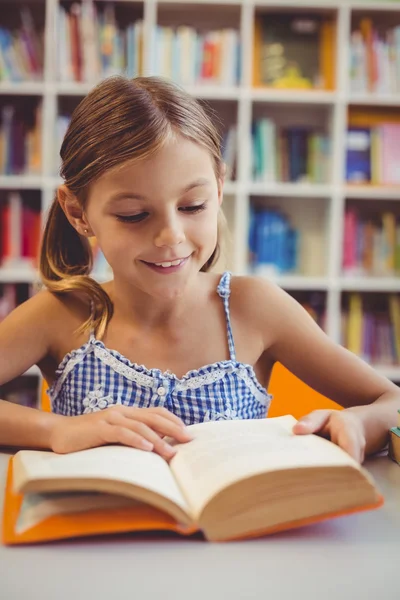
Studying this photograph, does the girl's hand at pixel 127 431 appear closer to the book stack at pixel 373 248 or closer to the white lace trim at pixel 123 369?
the white lace trim at pixel 123 369

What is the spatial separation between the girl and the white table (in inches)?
6.5

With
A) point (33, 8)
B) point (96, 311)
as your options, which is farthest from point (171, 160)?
point (33, 8)

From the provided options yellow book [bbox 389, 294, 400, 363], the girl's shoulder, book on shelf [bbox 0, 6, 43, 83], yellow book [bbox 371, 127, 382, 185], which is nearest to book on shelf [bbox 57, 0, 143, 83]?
book on shelf [bbox 0, 6, 43, 83]

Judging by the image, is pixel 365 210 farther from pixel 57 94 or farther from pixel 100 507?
pixel 100 507

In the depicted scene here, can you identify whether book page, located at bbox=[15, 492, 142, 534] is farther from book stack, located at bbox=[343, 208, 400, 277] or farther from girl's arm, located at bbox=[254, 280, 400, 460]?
book stack, located at bbox=[343, 208, 400, 277]

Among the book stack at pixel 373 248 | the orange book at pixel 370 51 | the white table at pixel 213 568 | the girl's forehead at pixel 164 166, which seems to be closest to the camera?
the white table at pixel 213 568

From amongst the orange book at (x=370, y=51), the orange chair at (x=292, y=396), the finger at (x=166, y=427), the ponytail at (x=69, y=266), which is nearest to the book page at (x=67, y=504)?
the finger at (x=166, y=427)

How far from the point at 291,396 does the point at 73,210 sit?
0.48 m

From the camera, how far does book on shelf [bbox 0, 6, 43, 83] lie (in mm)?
2615

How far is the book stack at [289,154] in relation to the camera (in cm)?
271

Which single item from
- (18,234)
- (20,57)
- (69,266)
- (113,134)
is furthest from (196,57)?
(113,134)

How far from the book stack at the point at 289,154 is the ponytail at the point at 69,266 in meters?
1.74

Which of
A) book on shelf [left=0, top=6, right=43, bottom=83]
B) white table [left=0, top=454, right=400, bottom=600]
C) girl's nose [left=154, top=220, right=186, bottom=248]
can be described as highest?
book on shelf [left=0, top=6, right=43, bottom=83]

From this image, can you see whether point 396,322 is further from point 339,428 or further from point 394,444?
point 339,428
